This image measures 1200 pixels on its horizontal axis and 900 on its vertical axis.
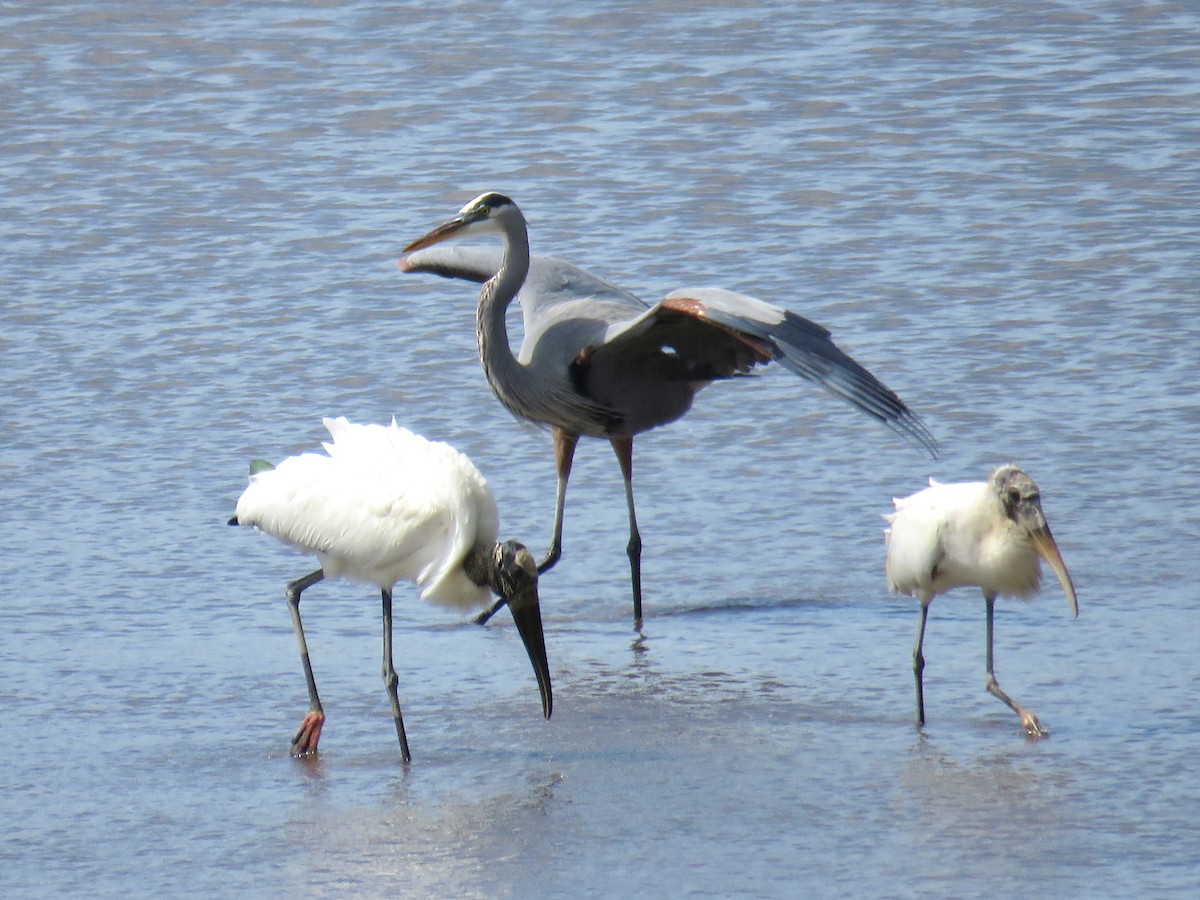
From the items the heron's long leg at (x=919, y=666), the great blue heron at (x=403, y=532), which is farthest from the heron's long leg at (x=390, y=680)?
the heron's long leg at (x=919, y=666)

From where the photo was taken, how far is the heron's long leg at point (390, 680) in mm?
5637

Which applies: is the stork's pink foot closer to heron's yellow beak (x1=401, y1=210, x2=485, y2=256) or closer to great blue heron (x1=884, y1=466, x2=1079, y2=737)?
great blue heron (x1=884, y1=466, x2=1079, y2=737)

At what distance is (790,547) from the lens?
7.37 metres

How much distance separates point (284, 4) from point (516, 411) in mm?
9106

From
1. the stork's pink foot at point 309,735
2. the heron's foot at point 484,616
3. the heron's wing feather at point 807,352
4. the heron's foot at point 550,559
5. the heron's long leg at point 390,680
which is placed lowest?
the heron's foot at point 484,616

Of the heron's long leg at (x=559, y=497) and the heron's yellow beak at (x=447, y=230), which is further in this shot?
the heron's yellow beak at (x=447, y=230)

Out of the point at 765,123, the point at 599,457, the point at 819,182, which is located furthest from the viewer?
the point at 765,123

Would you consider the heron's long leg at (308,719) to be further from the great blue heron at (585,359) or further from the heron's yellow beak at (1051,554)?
the heron's yellow beak at (1051,554)

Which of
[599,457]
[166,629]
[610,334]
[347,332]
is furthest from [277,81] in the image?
[166,629]

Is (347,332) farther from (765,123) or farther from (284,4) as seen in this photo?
(284,4)

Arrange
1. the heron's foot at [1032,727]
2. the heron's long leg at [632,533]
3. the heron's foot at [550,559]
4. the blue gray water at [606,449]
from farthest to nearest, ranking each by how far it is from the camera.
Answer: the heron's foot at [550,559]
the heron's long leg at [632,533]
the heron's foot at [1032,727]
the blue gray water at [606,449]

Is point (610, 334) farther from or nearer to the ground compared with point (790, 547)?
farther from the ground

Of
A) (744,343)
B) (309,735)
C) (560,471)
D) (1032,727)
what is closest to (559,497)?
(560,471)

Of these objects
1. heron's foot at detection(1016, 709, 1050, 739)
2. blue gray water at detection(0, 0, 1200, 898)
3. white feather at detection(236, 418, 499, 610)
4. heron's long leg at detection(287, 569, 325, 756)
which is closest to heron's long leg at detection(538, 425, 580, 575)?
blue gray water at detection(0, 0, 1200, 898)
